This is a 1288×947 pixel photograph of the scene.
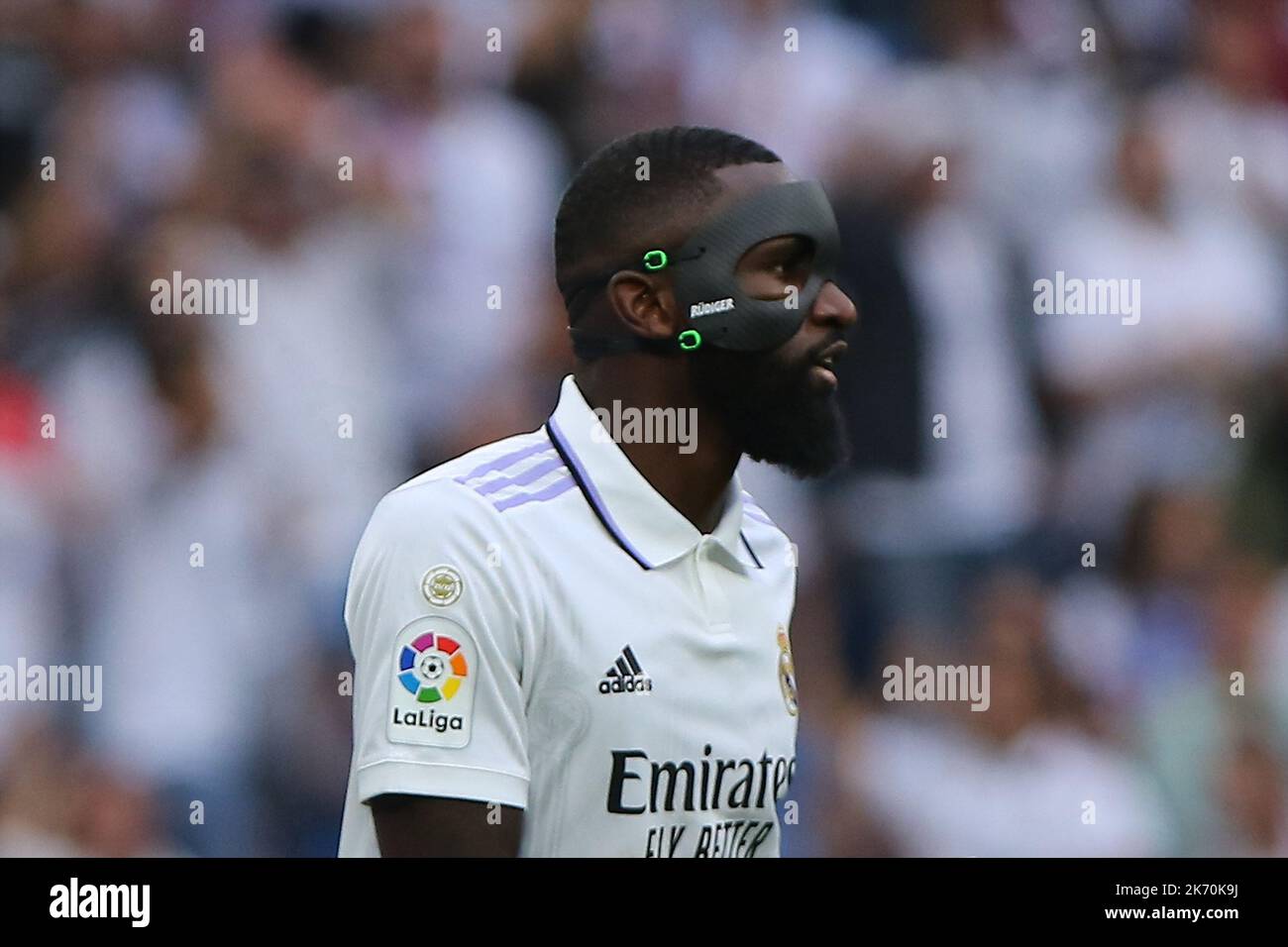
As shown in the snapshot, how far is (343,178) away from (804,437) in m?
3.10

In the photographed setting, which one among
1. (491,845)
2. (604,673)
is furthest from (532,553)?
(491,845)

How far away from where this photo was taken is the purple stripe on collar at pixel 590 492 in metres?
3.06

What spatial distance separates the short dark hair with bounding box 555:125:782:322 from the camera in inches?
123

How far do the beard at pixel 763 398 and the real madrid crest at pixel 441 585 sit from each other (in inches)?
22.3

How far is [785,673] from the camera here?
10.6 feet

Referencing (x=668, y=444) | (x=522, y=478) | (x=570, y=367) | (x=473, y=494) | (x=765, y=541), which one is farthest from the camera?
(x=570, y=367)

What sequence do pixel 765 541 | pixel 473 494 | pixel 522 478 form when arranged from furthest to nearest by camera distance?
pixel 765 541 → pixel 522 478 → pixel 473 494

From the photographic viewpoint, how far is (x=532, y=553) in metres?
2.93

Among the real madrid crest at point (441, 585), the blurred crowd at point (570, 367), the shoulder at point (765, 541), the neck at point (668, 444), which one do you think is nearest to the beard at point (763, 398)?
the neck at point (668, 444)

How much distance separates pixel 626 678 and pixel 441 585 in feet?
1.02

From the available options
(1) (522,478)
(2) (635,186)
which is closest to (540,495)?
(1) (522,478)

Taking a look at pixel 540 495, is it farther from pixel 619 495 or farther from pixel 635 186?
pixel 635 186

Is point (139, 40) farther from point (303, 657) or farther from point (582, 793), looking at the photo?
point (582, 793)

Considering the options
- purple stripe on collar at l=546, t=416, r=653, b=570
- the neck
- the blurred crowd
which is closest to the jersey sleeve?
purple stripe on collar at l=546, t=416, r=653, b=570
